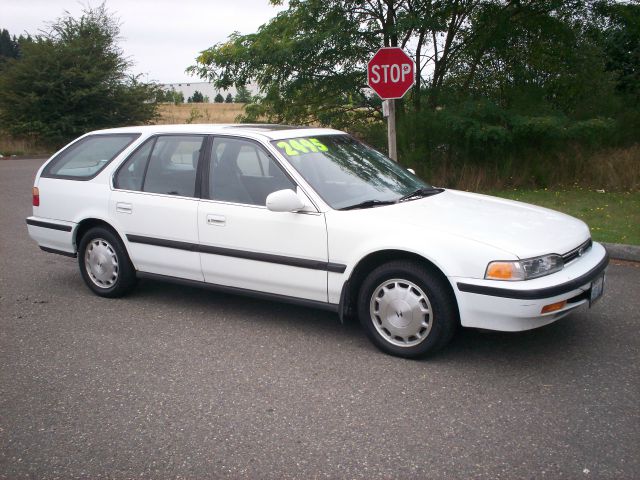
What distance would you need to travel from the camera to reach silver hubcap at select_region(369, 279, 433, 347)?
4.36 m

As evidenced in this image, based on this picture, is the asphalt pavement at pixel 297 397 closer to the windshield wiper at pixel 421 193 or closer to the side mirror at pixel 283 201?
the side mirror at pixel 283 201

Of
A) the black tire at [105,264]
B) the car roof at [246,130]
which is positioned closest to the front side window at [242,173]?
the car roof at [246,130]

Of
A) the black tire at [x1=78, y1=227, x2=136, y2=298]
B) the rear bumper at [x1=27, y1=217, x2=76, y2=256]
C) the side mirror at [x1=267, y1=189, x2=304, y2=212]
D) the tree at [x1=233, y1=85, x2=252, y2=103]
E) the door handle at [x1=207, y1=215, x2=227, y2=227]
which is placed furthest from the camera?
the tree at [x1=233, y1=85, x2=252, y2=103]

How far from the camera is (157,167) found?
5703mm

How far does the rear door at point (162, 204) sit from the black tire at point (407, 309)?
5.19ft

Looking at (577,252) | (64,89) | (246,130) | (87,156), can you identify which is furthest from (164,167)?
(64,89)

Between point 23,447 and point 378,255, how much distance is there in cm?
245

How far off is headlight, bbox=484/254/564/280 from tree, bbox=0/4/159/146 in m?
25.5

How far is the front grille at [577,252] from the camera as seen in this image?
14.2 ft

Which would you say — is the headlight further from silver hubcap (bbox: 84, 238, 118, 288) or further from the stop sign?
the stop sign

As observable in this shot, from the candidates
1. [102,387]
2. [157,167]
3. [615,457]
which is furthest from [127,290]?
[615,457]

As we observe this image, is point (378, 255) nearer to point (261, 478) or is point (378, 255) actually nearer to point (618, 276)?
point (261, 478)

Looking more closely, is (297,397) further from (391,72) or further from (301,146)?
(391,72)

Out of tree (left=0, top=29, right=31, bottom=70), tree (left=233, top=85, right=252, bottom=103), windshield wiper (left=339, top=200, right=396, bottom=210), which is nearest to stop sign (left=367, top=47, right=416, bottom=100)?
windshield wiper (left=339, top=200, right=396, bottom=210)
